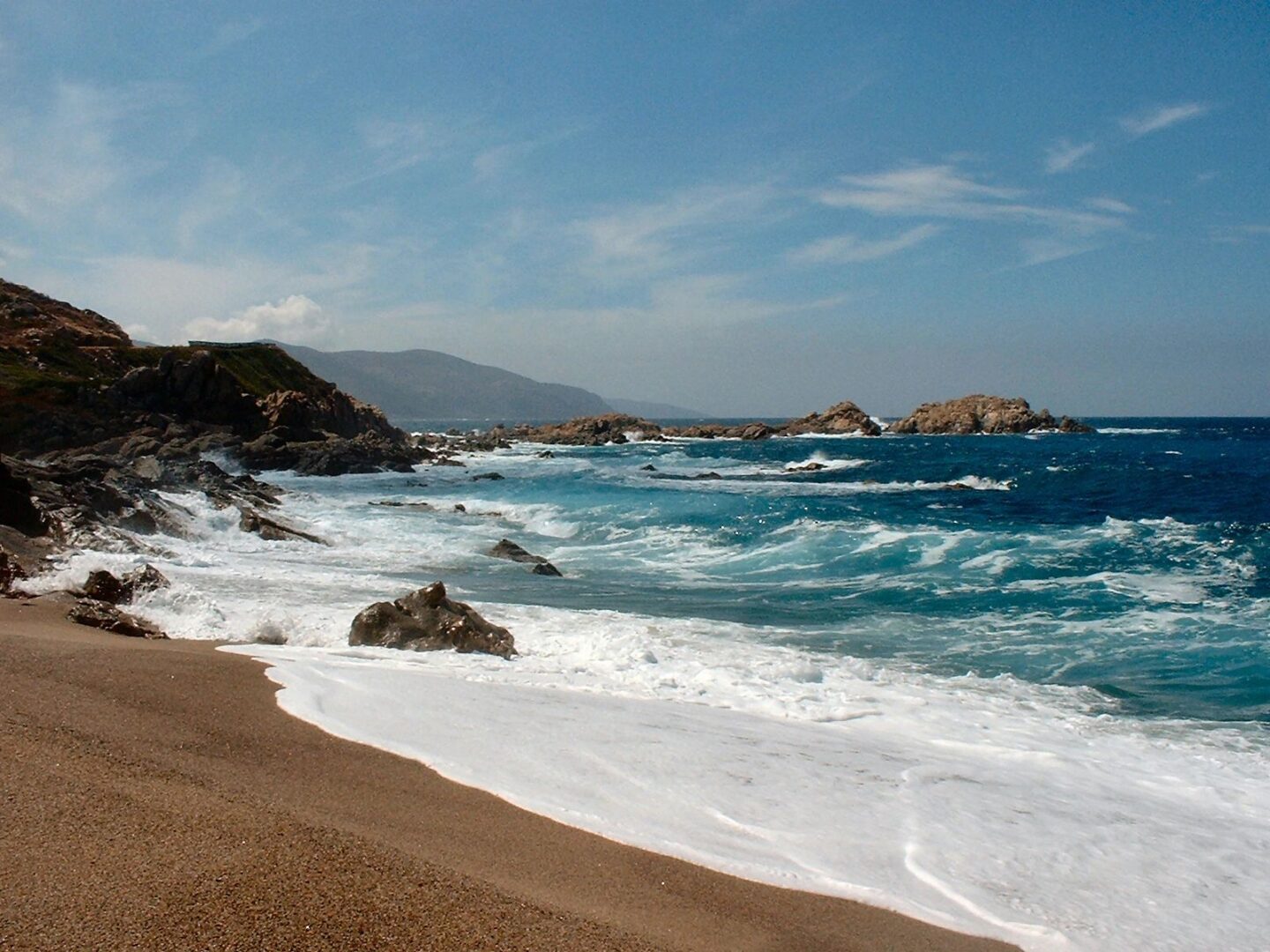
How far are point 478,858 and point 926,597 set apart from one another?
14304 mm

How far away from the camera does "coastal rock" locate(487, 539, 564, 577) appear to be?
19.0 meters

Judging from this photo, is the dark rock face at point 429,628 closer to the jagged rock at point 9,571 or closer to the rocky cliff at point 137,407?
the jagged rock at point 9,571

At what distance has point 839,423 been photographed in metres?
123

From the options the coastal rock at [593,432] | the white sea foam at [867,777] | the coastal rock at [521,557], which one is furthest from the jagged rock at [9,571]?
the coastal rock at [593,432]

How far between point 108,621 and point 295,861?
23.1 ft

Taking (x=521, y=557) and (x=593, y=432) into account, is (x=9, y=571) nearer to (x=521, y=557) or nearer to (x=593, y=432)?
(x=521, y=557)

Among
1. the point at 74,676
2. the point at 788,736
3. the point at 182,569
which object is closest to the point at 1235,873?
the point at 788,736

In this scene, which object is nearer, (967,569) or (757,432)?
(967,569)

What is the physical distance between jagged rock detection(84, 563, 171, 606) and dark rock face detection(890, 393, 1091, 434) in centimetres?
11606

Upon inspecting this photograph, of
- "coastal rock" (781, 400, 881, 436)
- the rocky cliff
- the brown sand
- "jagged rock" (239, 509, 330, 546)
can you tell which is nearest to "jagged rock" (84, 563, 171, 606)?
the brown sand

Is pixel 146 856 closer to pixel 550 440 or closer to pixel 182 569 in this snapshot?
pixel 182 569

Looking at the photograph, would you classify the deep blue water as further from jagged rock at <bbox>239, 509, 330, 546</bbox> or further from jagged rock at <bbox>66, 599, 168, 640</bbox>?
jagged rock at <bbox>66, 599, 168, 640</bbox>

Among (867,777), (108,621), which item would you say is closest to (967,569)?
(867,777)

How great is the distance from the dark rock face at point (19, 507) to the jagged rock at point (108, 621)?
5.45m
